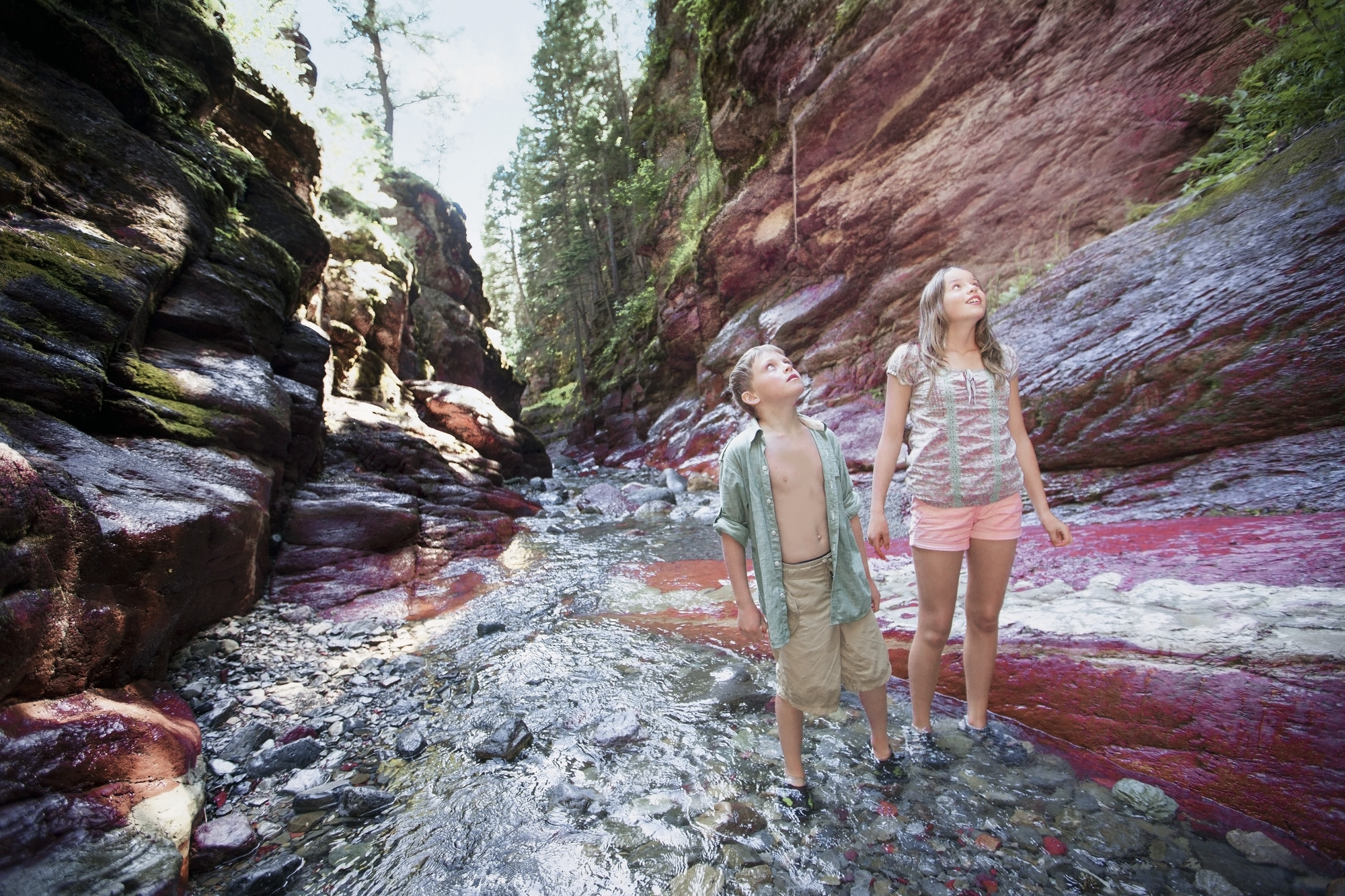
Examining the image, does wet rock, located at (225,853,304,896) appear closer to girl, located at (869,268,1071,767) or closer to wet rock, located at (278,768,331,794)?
wet rock, located at (278,768,331,794)

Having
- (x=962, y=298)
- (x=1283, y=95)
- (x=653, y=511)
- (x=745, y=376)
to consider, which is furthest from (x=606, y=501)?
(x=1283, y=95)

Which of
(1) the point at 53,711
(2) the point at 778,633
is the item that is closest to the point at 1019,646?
(2) the point at 778,633

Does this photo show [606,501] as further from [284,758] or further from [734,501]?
[734,501]

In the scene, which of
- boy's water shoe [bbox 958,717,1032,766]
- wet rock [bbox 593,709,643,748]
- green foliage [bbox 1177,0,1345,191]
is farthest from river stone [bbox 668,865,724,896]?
green foliage [bbox 1177,0,1345,191]

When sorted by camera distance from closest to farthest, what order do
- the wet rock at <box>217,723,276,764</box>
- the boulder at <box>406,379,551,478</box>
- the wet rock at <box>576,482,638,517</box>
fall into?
the wet rock at <box>217,723,276,764</box>, the wet rock at <box>576,482,638,517</box>, the boulder at <box>406,379,551,478</box>

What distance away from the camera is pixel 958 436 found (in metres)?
2.48

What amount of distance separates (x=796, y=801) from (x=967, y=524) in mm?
1384

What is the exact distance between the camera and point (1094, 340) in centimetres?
568

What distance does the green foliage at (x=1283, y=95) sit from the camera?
5340mm

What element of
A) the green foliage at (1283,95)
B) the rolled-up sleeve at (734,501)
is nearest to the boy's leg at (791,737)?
the rolled-up sleeve at (734,501)

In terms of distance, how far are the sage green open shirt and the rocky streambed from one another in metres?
0.78

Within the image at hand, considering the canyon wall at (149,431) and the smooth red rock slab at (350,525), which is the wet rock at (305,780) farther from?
the smooth red rock slab at (350,525)

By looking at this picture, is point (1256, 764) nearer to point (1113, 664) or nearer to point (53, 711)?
point (1113, 664)

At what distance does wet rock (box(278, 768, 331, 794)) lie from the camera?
278 cm
